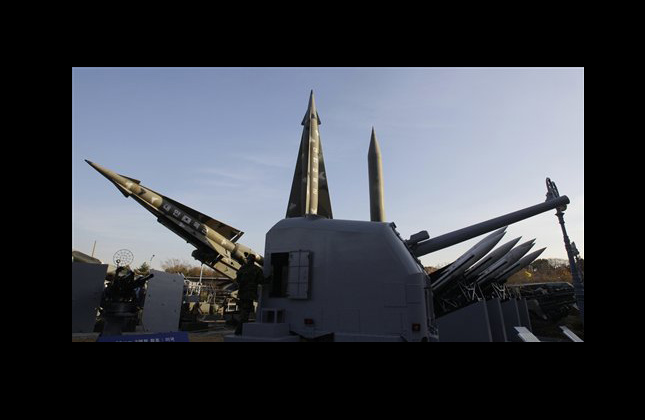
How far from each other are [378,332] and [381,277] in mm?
1007

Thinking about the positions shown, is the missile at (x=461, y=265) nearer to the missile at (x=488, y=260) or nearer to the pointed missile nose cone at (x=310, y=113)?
the missile at (x=488, y=260)

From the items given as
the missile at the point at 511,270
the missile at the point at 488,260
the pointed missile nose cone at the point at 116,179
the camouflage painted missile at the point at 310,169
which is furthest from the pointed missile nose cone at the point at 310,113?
the missile at the point at 511,270

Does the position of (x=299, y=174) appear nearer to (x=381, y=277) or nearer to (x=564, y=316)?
(x=381, y=277)

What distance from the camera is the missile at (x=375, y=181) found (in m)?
16.4

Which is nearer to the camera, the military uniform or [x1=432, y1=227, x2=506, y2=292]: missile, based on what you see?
the military uniform

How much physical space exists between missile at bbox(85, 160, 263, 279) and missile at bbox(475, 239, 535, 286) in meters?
12.8

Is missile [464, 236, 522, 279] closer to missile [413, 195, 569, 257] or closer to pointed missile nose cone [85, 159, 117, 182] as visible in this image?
missile [413, 195, 569, 257]

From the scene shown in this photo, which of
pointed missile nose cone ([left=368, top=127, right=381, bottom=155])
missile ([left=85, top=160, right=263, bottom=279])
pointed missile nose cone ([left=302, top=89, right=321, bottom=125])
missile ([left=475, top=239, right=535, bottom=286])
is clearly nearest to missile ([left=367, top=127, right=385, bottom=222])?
pointed missile nose cone ([left=368, top=127, right=381, bottom=155])

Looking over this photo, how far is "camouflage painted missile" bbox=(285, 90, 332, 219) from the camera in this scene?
1241 centimetres

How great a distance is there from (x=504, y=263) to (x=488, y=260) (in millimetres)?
3864

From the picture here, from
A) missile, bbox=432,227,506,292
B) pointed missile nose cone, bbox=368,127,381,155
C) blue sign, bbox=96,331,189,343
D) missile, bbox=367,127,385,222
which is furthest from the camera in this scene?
pointed missile nose cone, bbox=368,127,381,155

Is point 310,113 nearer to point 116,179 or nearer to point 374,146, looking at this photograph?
point 374,146

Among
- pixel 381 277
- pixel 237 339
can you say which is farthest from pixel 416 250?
pixel 237 339

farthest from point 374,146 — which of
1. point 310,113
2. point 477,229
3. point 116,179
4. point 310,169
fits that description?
point 116,179
